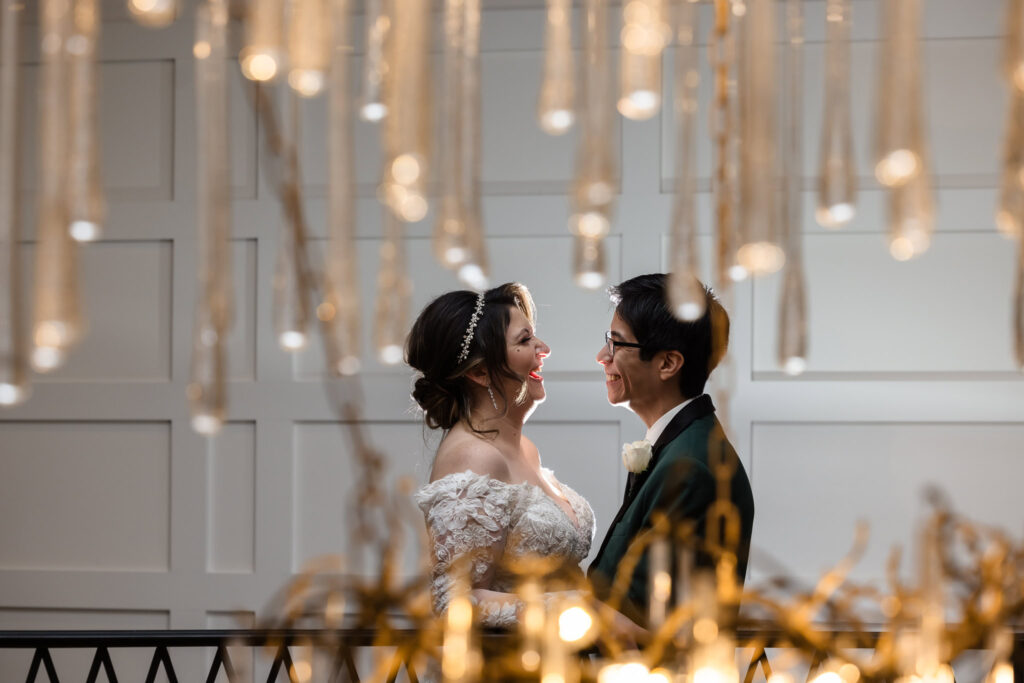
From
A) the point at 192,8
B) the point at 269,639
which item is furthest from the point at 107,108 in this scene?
the point at 269,639

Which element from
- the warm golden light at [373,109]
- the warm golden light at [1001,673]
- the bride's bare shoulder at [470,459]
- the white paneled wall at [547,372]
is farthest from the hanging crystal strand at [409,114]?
the white paneled wall at [547,372]

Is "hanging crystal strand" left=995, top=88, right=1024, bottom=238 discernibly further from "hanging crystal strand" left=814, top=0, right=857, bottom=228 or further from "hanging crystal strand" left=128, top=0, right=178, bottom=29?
"hanging crystal strand" left=128, top=0, right=178, bottom=29

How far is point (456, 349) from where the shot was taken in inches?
89.7

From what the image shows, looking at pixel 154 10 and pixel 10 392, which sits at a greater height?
pixel 154 10

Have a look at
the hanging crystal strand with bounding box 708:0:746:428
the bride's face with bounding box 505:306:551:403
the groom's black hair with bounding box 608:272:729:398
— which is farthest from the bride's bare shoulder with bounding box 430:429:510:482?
the hanging crystal strand with bounding box 708:0:746:428

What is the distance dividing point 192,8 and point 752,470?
2323mm

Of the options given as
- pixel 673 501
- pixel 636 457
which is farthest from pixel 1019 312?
pixel 636 457

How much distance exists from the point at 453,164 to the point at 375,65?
7 cm

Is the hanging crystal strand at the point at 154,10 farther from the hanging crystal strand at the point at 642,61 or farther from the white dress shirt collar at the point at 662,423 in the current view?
the white dress shirt collar at the point at 662,423

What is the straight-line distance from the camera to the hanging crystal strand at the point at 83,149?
1.63ft

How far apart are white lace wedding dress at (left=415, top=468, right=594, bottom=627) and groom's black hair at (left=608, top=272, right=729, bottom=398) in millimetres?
398

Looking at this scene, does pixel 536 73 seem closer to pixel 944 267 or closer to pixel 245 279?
pixel 245 279

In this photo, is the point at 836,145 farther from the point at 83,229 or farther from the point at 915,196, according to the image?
the point at 83,229

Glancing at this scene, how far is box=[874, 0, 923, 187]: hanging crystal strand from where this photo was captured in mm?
Result: 475
